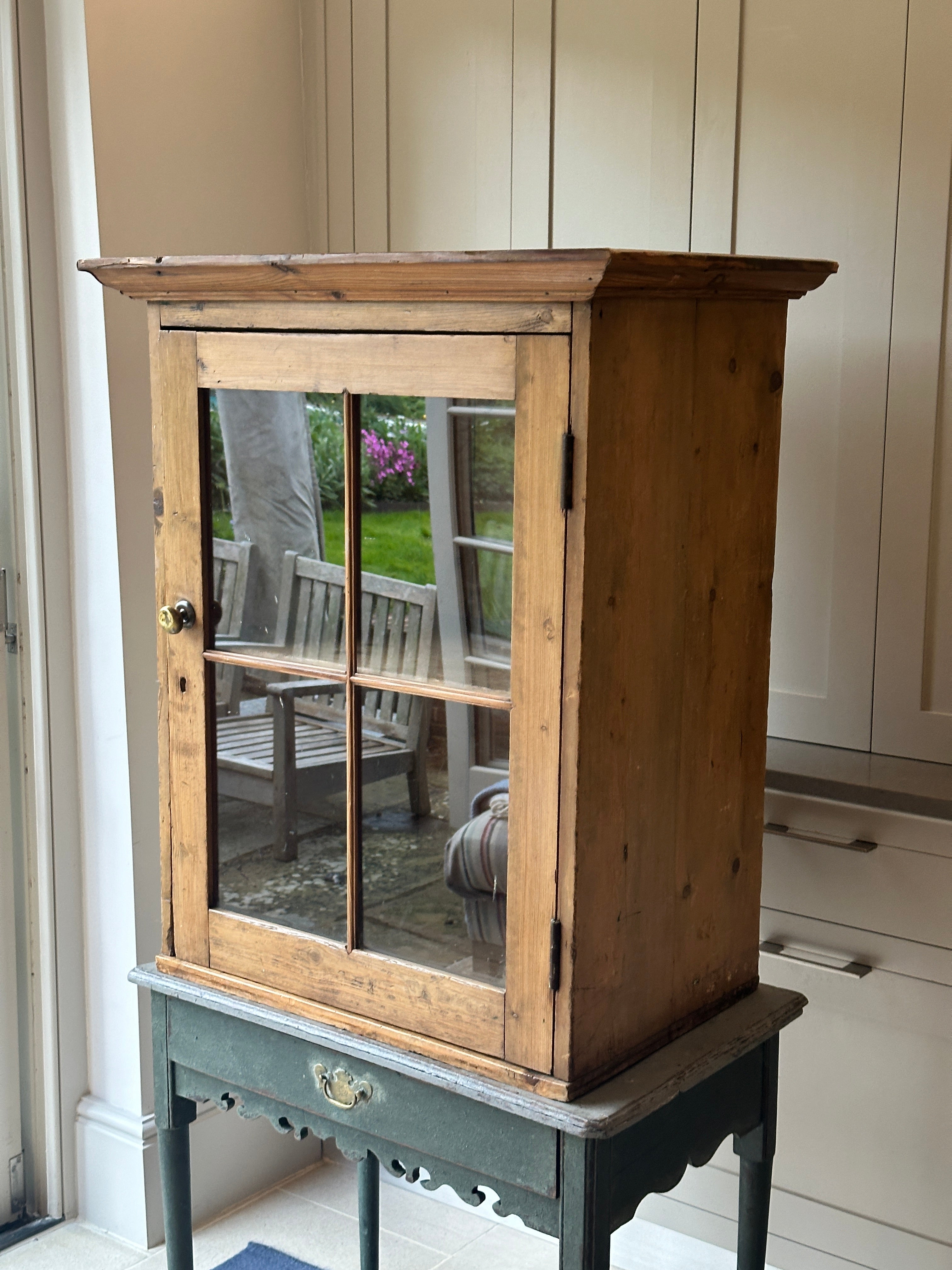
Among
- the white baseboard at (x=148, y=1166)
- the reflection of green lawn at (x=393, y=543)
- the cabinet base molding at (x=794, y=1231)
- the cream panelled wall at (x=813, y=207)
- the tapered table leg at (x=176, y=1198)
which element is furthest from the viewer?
the white baseboard at (x=148, y=1166)

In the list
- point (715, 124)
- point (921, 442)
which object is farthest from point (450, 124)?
point (921, 442)

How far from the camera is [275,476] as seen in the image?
1.40 meters

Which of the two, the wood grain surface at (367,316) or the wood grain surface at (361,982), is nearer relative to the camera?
the wood grain surface at (367,316)

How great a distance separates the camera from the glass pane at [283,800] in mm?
1409

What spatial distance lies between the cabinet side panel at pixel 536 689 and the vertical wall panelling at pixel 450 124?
3.05 feet

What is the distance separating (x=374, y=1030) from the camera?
1.37 metres

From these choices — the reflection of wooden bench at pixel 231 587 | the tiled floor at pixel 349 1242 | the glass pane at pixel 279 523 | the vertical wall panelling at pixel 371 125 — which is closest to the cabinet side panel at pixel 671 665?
the glass pane at pixel 279 523

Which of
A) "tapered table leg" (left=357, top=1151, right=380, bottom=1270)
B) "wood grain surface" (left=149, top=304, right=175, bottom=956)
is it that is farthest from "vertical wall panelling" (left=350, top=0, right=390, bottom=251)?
"tapered table leg" (left=357, top=1151, right=380, bottom=1270)

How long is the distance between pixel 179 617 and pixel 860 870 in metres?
0.94

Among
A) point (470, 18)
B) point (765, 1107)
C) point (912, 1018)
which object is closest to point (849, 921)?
point (912, 1018)

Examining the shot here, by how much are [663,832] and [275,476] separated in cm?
55

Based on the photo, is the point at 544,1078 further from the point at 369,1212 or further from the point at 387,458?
the point at 369,1212

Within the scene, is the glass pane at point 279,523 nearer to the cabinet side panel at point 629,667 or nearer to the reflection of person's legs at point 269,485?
the reflection of person's legs at point 269,485

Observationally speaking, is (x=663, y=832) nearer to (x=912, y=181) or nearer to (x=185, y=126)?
(x=912, y=181)
